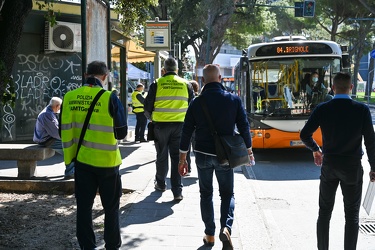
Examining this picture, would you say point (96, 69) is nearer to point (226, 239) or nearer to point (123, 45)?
point (226, 239)

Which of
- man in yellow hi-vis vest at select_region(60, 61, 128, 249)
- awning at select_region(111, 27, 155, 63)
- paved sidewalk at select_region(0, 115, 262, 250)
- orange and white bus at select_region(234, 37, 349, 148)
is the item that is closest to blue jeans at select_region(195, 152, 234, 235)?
paved sidewalk at select_region(0, 115, 262, 250)

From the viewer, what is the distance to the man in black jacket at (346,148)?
14.2ft

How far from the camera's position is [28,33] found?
41.0 feet

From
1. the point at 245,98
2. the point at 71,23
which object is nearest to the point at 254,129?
the point at 245,98

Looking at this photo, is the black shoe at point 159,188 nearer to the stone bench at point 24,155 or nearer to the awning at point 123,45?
the stone bench at point 24,155

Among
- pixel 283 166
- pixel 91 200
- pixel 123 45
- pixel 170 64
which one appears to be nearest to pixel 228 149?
pixel 91 200

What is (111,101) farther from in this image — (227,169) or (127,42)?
(127,42)

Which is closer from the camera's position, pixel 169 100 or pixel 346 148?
pixel 346 148

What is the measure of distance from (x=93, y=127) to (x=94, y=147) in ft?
0.58

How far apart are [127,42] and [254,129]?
20.2ft

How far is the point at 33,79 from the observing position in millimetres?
12664

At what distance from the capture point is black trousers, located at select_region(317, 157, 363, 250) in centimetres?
430

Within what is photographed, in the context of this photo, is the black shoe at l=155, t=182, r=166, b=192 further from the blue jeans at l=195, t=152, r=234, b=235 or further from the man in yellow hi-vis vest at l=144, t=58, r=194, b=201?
the blue jeans at l=195, t=152, r=234, b=235

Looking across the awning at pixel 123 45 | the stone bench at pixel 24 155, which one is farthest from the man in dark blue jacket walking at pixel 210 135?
the awning at pixel 123 45
